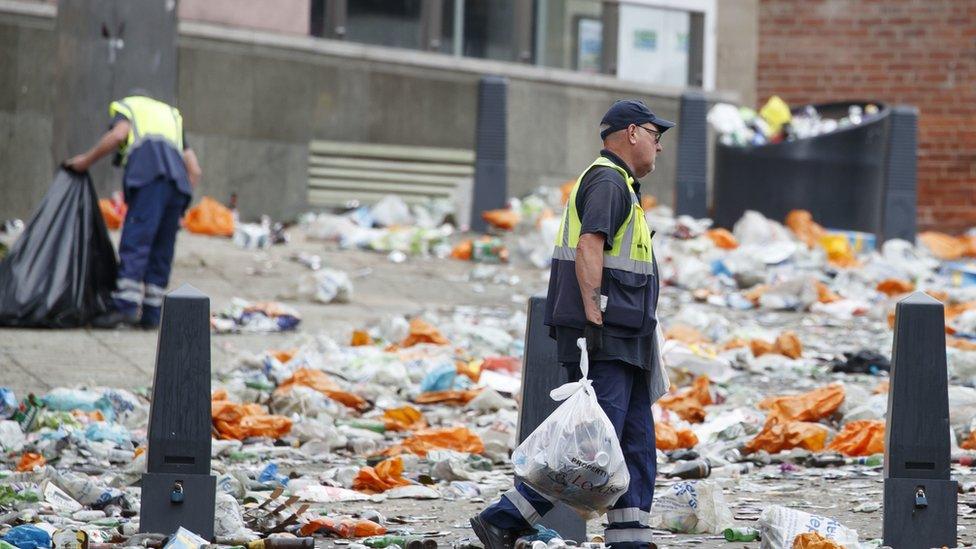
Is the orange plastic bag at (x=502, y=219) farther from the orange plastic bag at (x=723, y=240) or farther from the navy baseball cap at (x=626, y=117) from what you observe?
the navy baseball cap at (x=626, y=117)

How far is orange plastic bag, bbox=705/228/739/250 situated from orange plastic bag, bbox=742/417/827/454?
8302 mm

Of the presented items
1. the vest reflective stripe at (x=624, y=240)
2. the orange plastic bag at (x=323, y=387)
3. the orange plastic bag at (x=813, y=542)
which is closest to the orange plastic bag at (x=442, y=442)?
the orange plastic bag at (x=323, y=387)

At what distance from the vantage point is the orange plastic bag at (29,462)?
6.84 m

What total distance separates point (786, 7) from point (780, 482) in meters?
14.7

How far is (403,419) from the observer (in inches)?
326

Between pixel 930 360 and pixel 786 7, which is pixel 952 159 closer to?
pixel 786 7

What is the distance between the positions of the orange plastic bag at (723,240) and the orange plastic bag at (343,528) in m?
10.5

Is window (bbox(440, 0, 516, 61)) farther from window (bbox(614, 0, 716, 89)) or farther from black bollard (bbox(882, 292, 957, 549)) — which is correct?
black bollard (bbox(882, 292, 957, 549))


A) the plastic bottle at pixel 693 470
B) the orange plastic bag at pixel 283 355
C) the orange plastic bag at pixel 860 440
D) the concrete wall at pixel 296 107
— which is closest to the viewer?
the plastic bottle at pixel 693 470

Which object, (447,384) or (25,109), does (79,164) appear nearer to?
(447,384)

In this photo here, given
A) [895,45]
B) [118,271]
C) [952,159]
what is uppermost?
[895,45]

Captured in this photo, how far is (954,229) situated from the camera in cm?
2055

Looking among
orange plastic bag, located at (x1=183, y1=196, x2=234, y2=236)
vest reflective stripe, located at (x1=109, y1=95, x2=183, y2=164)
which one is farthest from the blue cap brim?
orange plastic bag, located at (x1=183, y1=196, x2=234, y2=236)

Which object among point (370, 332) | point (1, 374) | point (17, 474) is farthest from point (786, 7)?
point (17, 474)
